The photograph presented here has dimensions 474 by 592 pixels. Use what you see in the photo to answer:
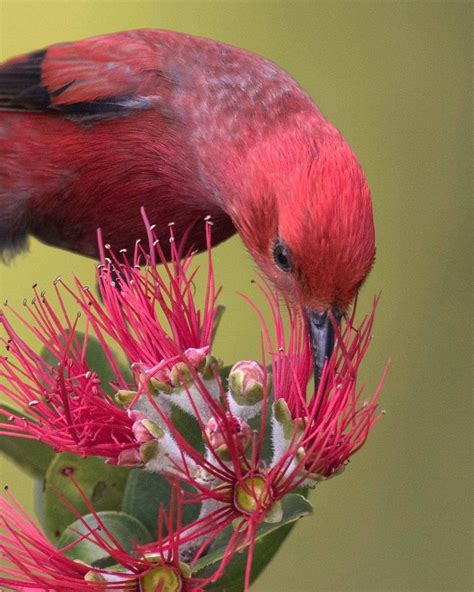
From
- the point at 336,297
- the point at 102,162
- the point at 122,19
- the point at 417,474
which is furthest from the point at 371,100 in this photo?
the point at 336,297

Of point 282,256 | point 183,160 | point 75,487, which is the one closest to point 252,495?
point 75,487

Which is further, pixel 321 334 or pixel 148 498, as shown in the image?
pixel 321 334

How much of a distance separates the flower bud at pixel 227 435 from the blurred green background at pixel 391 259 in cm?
149

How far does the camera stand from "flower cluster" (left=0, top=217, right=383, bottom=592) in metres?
1.18

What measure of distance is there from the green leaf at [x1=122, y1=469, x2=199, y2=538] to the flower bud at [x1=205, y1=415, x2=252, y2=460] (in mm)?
175

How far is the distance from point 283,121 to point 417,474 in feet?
4.81

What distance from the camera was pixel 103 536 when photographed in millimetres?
1307

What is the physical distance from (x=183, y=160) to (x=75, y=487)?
0.72m

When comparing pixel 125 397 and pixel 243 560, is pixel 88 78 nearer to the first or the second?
pixel 125 397

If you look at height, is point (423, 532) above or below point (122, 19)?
below

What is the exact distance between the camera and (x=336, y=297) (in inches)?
58.9

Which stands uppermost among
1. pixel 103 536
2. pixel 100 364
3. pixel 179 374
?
pixel 179 374

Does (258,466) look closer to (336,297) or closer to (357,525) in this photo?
(336,297)

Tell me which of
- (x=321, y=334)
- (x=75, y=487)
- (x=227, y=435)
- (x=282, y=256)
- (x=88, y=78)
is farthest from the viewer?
(x=88, y=78)
